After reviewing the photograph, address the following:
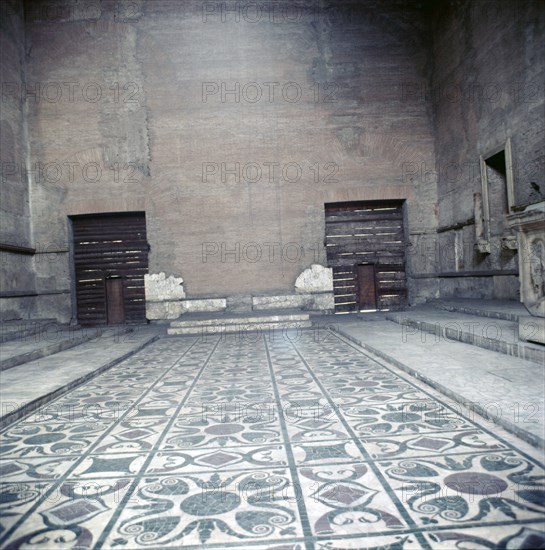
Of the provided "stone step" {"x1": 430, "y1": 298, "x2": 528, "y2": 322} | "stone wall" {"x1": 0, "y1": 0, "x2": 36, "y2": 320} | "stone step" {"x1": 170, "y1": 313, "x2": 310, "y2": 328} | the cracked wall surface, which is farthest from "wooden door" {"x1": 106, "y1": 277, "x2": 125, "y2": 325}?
"stone step" {"x1": 430, "y1": 298, "x2": 528, "y2": 322}

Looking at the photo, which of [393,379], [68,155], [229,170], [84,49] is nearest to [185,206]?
[229,170]

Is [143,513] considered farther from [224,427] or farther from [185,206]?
[185,206]

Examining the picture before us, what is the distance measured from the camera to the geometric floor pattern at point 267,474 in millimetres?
1568

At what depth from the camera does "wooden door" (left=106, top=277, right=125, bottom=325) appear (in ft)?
32.3

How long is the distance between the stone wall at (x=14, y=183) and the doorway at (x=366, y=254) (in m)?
6.41

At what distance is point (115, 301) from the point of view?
9859 mm

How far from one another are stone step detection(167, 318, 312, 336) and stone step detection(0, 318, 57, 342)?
88.7 inches

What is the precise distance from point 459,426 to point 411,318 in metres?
4.58

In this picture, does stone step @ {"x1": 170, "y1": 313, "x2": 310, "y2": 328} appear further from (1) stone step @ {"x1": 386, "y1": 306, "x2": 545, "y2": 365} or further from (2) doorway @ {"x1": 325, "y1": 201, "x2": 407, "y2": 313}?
(2) doorway @ {"x1": 325, "y1": 201, "x2": 407, "y2": 313}

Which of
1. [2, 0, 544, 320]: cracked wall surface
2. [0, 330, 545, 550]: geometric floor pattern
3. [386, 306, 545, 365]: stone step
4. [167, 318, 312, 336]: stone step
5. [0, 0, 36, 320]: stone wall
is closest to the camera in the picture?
[0, 330, 545, 550]: geometric floor pattern

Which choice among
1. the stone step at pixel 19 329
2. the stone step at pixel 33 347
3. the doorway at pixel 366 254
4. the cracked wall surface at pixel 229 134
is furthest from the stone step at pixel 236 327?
the stone step at pixel 19 329

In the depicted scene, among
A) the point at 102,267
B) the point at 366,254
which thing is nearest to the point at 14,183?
the point at 102,267

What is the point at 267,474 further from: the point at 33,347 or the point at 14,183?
the point at 14,183

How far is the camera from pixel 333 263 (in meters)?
9.89
